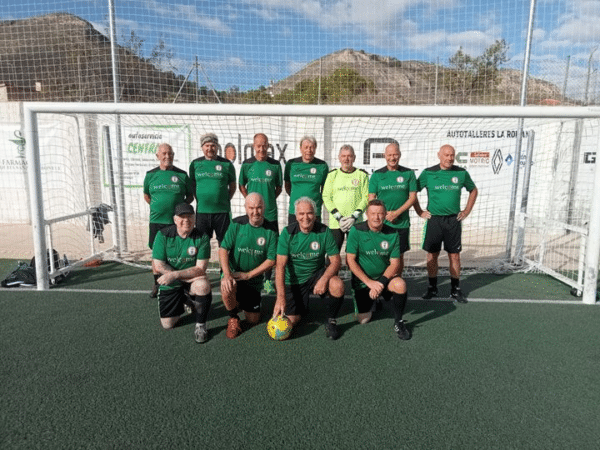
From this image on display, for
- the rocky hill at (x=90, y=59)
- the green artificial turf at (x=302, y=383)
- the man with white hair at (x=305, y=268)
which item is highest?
the rocky hill at (x=90, y=59)

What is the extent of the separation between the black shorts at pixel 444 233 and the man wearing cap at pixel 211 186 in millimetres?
2374

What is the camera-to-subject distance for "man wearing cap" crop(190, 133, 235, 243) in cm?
466

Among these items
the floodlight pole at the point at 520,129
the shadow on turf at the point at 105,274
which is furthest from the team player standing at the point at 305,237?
the floodlight pole at the point at 520,129

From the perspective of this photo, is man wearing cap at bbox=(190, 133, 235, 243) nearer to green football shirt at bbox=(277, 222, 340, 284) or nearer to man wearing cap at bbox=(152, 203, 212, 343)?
man wearing cap at bbox=(152, 203, 212, 343)

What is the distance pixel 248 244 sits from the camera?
3799 mm

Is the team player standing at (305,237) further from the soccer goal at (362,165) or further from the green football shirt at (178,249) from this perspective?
the soccer goal at (362,165)

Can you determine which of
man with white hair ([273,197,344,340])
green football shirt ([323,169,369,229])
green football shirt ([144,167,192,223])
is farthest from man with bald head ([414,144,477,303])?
green football shirt ([144,167,192,223])

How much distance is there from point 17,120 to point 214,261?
6239 mm

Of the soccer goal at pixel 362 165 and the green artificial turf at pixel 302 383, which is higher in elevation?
the soccer goal at pixel 362 165

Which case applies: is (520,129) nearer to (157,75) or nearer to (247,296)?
(247,296)

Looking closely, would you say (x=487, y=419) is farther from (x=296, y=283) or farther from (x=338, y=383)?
(x=296, y=283)

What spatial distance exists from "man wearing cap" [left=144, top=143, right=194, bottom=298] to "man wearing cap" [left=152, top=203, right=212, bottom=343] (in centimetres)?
81

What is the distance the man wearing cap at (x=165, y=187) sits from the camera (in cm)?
455

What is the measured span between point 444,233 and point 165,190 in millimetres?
3203
